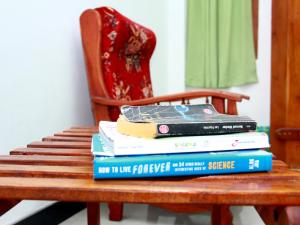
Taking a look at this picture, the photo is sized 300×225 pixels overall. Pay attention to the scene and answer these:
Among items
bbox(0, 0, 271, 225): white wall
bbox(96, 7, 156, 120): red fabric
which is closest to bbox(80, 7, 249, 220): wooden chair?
bbox(96, 7, 156, 120): red fabric

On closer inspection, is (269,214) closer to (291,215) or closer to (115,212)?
(291,215)

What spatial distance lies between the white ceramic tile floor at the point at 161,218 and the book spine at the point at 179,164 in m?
0.98

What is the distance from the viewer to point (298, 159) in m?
2.06

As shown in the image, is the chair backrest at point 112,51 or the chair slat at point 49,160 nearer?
the chair slat at point 49,160

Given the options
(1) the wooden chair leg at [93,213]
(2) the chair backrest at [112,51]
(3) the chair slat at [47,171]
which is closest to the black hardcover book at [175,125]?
(3) the chair slat at [47,171]

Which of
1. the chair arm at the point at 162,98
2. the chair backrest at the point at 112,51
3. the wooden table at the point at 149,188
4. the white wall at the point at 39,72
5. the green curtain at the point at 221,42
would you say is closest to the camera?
the wooden table at the point at 149,188

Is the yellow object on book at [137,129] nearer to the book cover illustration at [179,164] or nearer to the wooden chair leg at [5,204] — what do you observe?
the book cover illustration at [179,164]

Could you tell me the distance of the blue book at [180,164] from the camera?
0.54m

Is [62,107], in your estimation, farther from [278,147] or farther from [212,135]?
[278,147]

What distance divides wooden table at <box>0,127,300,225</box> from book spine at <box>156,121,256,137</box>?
0.26ft

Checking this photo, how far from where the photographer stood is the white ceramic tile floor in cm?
148

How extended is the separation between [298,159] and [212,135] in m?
1.66

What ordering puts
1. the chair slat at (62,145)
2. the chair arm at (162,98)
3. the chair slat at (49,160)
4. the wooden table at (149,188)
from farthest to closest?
the chair arm at (162,98)
the chair slat at (62,145)
the chair slat at (49,160)
the wooden table at (149,188)

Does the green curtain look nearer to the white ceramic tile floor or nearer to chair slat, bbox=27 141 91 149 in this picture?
the white ceramic tile floor
